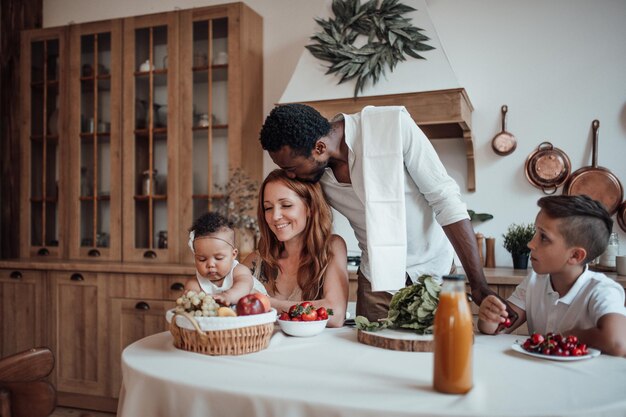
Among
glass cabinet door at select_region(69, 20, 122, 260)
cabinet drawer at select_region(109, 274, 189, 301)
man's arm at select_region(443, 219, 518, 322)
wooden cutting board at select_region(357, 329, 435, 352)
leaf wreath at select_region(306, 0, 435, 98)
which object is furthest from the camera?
glass cabinet door at select_region(69, 20, 122, 260)

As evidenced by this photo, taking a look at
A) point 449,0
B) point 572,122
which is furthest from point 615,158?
point 449,0

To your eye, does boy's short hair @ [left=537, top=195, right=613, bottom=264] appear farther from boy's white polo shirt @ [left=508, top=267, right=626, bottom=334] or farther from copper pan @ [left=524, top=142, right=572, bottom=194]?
copper pan @ [left=524, top=142, right=572, bottom=194]

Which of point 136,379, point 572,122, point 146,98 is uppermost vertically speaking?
point 146,98

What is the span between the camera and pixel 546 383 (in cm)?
116

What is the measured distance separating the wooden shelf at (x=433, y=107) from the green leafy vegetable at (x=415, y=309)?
159 centimetres

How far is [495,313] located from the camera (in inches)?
64.1

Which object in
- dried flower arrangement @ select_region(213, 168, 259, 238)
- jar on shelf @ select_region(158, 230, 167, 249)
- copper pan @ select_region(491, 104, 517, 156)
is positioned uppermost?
copper pan @ select_region(491, 104, 517, 156)

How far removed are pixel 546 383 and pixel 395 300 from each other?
486 millimetres

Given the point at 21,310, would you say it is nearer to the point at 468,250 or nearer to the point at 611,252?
the point at 468,250

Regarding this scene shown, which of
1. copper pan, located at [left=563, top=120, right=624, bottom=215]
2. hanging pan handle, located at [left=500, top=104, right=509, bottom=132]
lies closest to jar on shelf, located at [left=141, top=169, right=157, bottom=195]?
hanging pan handle, located at [left=500, top=104, right=509, bottom=132]

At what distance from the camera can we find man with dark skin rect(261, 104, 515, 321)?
1846 millimetres

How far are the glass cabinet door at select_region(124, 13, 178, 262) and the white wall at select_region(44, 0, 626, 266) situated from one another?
172 centimetres

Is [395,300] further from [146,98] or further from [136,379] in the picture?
[146,98]

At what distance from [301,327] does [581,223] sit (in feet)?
2.76
